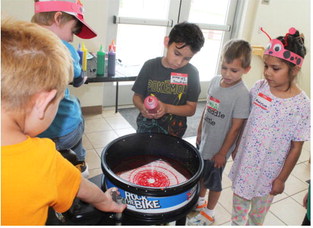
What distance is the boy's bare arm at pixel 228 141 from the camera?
4.24ft

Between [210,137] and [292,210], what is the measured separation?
3.32 feet

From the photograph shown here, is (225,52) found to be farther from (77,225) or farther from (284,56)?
(77,225)

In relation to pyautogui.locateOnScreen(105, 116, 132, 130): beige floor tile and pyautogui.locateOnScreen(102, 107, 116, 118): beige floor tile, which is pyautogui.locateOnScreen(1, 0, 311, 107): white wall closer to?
pyautogui.locateOnScreen(102, 107, 116, 118): beige floor tile

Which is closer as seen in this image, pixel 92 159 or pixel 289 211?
pixel 289 211

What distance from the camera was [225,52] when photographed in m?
1.31

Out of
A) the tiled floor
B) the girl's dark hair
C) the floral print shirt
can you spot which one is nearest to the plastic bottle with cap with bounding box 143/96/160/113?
the floral print shirt

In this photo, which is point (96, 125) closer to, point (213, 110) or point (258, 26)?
point (213, 110)

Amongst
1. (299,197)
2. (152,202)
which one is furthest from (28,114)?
(299,197)

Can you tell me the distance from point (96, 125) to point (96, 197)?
81.2 inches

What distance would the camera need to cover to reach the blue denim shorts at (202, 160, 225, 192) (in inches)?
56.6

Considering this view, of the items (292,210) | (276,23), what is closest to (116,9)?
(276,23)

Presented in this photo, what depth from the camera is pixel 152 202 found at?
2.62 feet

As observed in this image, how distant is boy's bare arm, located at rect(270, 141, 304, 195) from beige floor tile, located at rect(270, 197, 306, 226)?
69 centimetres

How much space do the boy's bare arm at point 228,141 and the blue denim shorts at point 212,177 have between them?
5 centimetres
